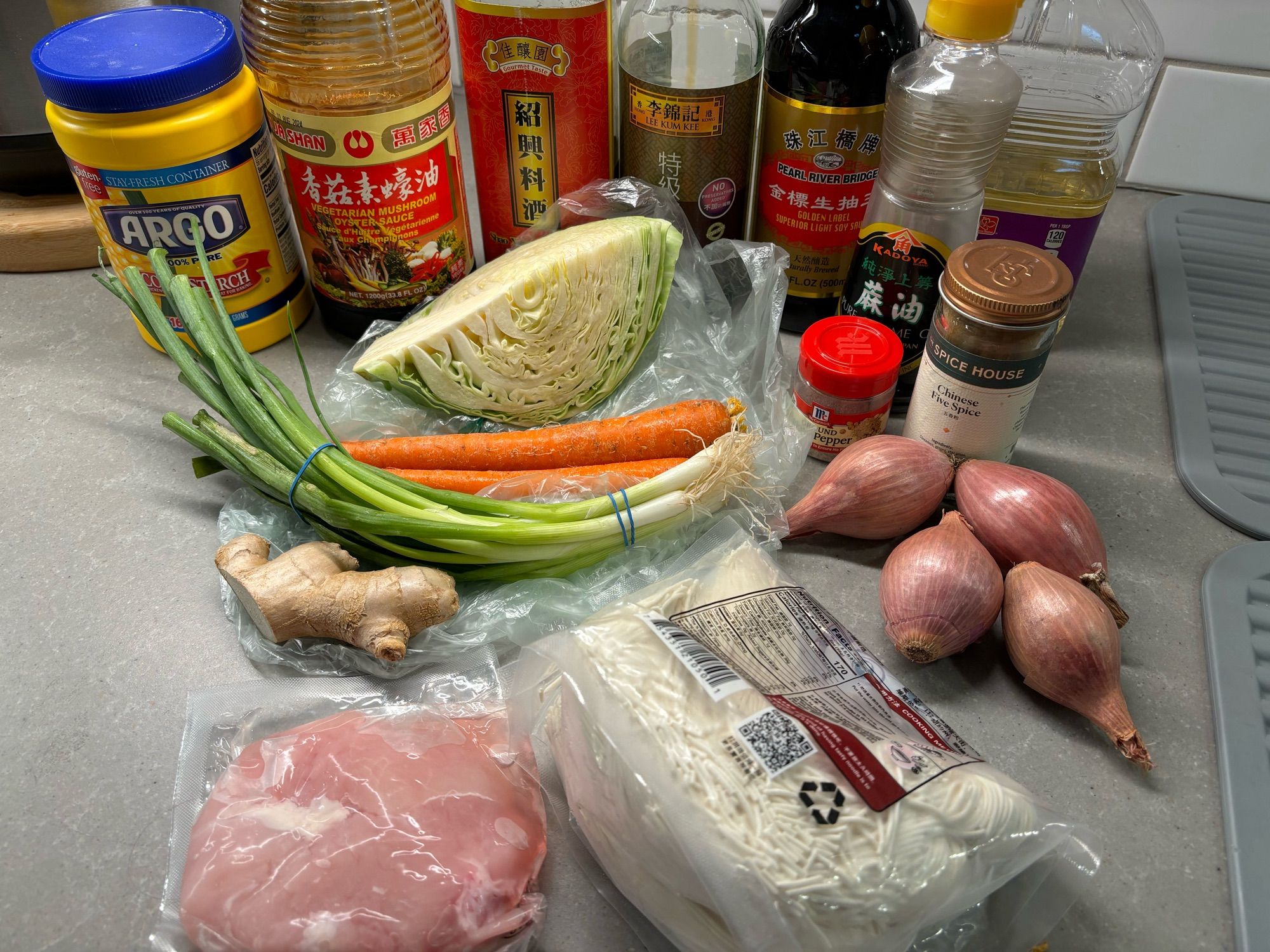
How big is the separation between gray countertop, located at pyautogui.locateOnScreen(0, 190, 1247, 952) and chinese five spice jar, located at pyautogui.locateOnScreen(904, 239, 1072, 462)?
0.14 metres

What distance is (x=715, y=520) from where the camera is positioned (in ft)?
2.97

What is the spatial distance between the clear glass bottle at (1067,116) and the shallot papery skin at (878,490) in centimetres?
33

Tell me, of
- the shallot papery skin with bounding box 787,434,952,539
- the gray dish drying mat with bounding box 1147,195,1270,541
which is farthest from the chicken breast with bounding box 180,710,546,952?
the gray dish drying mat with bounding box 1147,195,1270,541

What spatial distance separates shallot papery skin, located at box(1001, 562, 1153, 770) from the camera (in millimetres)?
728

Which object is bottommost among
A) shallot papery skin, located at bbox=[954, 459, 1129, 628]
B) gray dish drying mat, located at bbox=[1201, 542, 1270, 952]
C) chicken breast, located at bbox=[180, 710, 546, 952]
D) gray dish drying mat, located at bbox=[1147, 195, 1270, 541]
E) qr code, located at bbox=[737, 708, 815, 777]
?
gray dish drying mat, located at bbox=[1201, 542, 1270, 952]

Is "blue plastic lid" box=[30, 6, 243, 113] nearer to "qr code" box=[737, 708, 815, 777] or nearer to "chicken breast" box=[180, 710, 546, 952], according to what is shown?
"chicken breast" box=[180, 710, 546, 952]

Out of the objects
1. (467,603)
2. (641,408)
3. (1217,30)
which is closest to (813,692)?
(467,603)

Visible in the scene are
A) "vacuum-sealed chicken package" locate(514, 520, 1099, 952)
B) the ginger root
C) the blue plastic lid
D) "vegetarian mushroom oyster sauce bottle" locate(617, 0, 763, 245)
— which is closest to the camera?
"vacuum-sealed chicken package" locate(514, 520, 1099, 952)

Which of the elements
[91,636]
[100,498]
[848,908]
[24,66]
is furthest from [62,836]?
[24,66]

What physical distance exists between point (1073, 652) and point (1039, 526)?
0.40 feet

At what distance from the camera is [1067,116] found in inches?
42.4

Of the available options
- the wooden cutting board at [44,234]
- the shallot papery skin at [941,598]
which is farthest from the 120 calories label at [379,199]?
the shallot papery skin at [941,598]

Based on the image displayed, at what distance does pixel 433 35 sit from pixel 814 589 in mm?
684

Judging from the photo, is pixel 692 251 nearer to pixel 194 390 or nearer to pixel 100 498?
pixel 194 390
